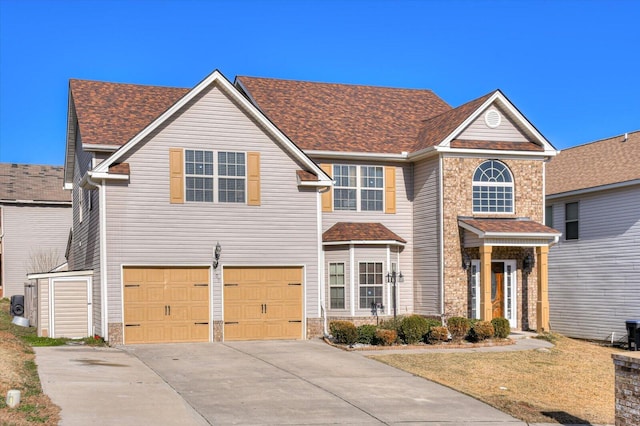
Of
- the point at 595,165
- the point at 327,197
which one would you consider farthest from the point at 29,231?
the point at 595,165

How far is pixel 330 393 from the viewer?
14898 mm

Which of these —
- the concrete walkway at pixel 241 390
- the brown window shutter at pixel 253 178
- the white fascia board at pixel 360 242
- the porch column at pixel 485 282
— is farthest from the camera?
the white fascia board at pixel 360 242

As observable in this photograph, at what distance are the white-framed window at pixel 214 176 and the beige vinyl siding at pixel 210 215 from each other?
0.65ft

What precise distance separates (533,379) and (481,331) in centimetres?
448

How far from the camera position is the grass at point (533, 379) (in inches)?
579

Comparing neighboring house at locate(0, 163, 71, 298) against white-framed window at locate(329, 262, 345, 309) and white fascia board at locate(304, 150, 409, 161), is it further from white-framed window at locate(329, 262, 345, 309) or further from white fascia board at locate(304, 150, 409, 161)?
white fascia board at locate(304, 150, 409, 161)

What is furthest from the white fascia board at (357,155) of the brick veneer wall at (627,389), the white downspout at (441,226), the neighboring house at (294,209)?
the brick veneer wall at (627,389)

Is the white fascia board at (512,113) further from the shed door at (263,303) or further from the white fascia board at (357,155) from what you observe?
the shed door at (263,303)

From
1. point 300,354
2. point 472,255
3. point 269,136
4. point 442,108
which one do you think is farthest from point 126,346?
point 442,108

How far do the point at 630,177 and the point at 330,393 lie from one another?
16.2 metres

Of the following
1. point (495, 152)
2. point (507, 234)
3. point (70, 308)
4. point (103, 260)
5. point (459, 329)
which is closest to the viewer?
point (103, 260)

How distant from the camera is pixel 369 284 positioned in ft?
83.8

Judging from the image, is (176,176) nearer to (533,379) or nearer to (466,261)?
(466,261)

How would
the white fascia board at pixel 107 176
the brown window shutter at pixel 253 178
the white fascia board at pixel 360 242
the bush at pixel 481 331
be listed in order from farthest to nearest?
the white fascia board at pixel 360 242
the brown window shutter at pixel 253 178
the bush at pixel 481 331
the white fascia board at pixel 107 176
